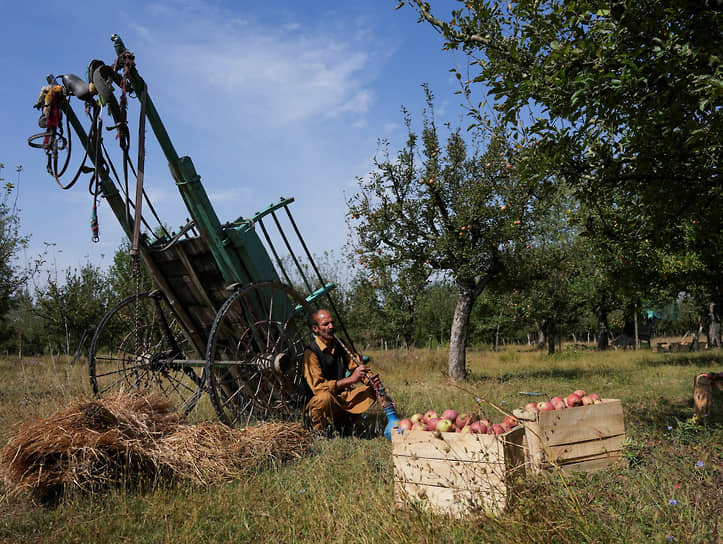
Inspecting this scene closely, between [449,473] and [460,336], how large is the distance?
9.53 m

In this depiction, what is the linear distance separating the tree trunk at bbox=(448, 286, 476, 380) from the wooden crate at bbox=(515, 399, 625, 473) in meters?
A: 8.28

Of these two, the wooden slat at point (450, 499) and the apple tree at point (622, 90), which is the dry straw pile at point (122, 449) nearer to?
the wooden slat at point (450, 499)

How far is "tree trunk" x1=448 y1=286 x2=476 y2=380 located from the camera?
1230 cm

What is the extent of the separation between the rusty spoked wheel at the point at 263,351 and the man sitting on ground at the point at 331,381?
0.22 metres

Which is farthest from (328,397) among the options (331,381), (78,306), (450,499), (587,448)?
(78,306)

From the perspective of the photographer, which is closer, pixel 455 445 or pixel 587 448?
pixel 455 445

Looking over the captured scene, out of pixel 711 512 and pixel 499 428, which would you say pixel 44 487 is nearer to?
pixel 499 428

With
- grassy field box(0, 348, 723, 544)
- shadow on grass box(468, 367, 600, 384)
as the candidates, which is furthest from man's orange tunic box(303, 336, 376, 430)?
shadow on grass box(468, 367, 600, 384)

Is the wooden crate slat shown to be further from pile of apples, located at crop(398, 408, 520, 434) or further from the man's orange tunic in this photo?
the man's orange tunic

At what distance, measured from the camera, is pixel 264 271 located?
5.59m

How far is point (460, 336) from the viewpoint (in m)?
12.4

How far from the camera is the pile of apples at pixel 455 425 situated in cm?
334

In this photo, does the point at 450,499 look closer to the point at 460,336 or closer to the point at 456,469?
the point at 456,469

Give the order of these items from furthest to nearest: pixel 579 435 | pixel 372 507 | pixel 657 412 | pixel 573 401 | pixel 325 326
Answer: pixel 657 412
pixel 325 326
pixel 573 401
pixel 579 435
pixel 372 507
